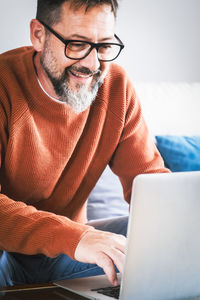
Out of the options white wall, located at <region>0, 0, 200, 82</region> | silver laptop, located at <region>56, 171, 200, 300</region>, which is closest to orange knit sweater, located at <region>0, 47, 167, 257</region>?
silver laptop, located at <region>56, 171, 200, 300</region>

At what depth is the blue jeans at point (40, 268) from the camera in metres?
1.32

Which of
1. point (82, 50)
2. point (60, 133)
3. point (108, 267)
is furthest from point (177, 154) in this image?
point (108, 267)

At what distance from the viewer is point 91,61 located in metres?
1.39

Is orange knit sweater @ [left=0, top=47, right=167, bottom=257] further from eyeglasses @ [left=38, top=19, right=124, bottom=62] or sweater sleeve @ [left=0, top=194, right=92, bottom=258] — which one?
eyeglasses @ [left=38, top=19, right=124, bottom=62]

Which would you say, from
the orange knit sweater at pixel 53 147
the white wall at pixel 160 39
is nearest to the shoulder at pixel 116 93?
A: the orange knit sweater at pixel 53 147

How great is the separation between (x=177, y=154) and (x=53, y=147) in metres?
0.85

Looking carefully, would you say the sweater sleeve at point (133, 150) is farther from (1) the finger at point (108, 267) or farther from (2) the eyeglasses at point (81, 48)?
(1) the finger at point (108, 267)

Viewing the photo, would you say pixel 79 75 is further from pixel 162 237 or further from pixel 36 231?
pixel 162 237

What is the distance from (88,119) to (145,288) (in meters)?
0.75

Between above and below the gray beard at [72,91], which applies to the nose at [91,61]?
above

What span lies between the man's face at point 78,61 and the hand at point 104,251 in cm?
51

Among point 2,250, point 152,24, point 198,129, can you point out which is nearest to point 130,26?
point 152,24

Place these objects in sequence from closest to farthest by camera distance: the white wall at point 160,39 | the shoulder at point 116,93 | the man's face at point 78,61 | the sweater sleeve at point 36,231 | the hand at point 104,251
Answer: the hand at point 104,251, the sweater sleeve at point 36,231, the man's face at point 78,61, the shoulder at point 116,93, the white wall at point 160,39

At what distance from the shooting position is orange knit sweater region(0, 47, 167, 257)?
1262 millimetres
